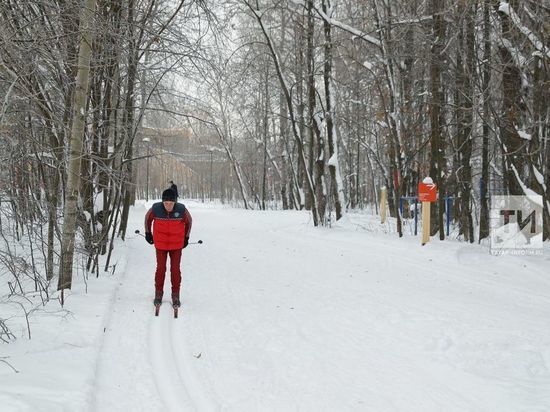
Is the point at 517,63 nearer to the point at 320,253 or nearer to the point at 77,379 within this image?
the point at 320,253

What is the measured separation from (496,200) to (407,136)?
3.85m

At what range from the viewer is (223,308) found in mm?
7145

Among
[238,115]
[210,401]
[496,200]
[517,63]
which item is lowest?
[210,401]

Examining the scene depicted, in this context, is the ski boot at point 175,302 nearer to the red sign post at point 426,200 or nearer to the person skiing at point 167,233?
the person skiing at point 167,233

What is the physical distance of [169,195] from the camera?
7230 mm

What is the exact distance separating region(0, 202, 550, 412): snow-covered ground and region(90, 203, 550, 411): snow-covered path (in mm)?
20

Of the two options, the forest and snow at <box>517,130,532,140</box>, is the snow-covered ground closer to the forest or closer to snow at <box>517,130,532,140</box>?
the forest

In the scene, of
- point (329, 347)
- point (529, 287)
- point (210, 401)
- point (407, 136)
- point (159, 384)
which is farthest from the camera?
point (407, 136)

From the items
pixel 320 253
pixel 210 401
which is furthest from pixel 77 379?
pixel 320 253

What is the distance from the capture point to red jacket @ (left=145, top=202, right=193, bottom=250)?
725 centimetres

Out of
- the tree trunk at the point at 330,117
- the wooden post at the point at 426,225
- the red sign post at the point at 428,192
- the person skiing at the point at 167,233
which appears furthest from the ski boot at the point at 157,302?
the tree trunk at the point at 330,117

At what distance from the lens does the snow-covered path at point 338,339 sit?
164 inches

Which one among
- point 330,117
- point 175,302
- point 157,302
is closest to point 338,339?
point 175,302

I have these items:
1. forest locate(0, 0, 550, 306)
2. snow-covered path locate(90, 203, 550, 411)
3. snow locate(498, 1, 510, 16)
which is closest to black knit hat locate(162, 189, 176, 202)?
forest locate(0, 0, 550, 306)
